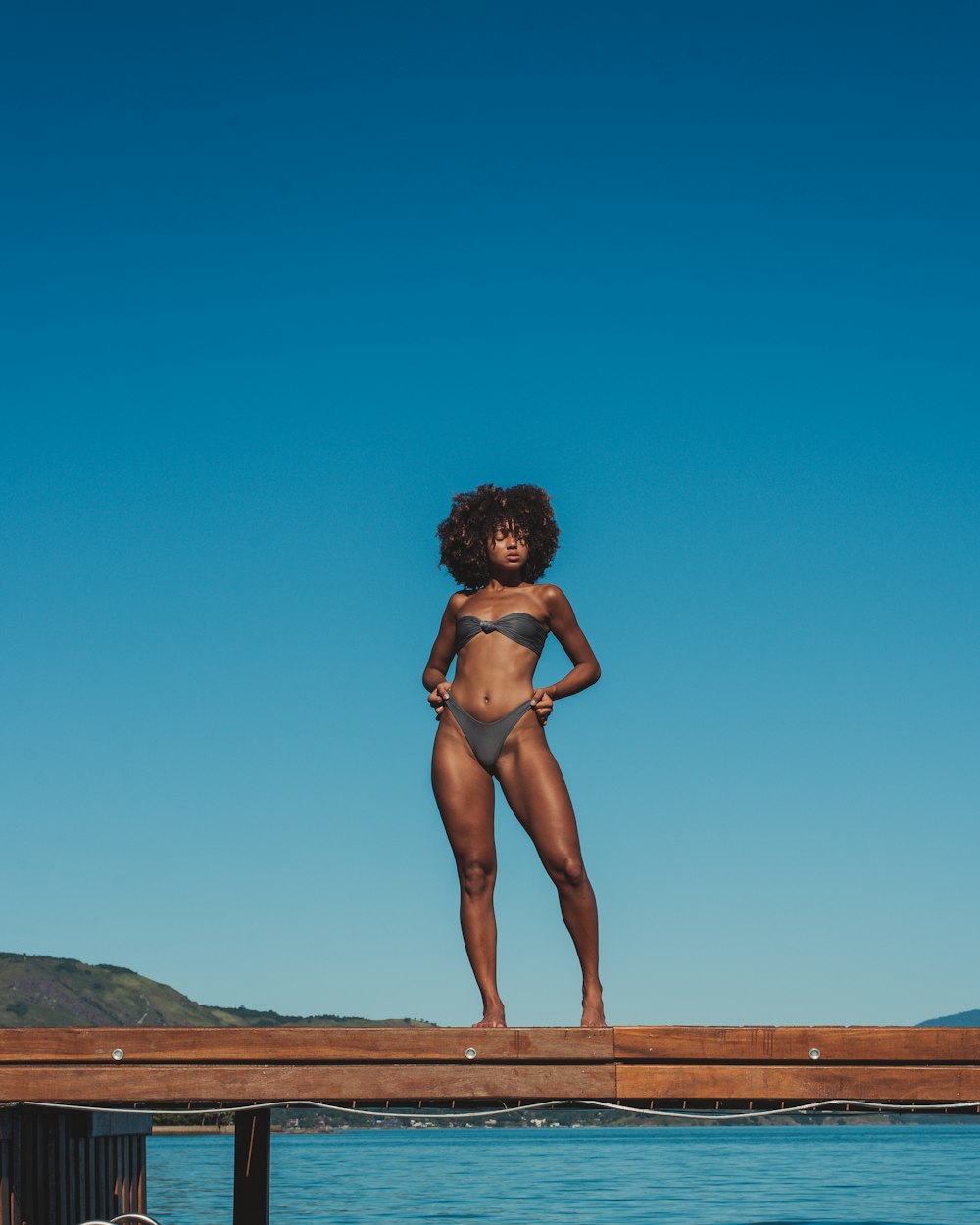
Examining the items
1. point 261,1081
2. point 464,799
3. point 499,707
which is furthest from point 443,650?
point 261,1081

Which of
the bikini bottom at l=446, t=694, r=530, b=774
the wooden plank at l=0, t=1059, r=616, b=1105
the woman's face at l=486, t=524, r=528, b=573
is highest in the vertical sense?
the woman's face at l=486, t=524, r=528, b=573

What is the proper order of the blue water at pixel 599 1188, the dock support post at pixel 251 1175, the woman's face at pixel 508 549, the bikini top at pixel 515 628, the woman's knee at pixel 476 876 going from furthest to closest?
the blue water at pixel 599 1188 → the dock support post at pixel 251 1175 → the woman's face at pixel 508 549 → the bikini top at pixel 515 628 → the woman's knee at pixel 476 876

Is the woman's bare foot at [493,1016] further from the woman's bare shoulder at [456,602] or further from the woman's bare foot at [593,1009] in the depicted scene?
the woman's bare shoulder at [456,602]

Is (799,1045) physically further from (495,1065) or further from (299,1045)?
(299,1045)

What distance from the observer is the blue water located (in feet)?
148

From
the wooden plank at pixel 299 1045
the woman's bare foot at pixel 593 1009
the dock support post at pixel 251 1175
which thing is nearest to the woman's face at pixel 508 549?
the woman's bare foot at pixel 593 1009

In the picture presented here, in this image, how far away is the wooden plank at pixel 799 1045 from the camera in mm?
6930

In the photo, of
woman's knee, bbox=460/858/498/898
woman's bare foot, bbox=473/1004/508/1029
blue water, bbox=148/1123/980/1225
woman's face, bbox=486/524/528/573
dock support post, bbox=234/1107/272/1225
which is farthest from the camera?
blue water, bbox=148/1123/980/1225

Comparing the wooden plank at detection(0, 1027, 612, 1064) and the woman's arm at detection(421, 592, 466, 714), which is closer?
the wooden plank at detection(0, 1027, 612, 1064)

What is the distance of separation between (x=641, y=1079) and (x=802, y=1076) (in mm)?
710

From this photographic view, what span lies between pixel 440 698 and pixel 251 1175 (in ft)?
12.8

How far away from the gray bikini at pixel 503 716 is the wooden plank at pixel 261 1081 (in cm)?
177

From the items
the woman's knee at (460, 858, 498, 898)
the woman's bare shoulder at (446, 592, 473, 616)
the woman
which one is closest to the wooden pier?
the woman

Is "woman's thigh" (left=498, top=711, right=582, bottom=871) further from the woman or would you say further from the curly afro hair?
the curly afro hair
